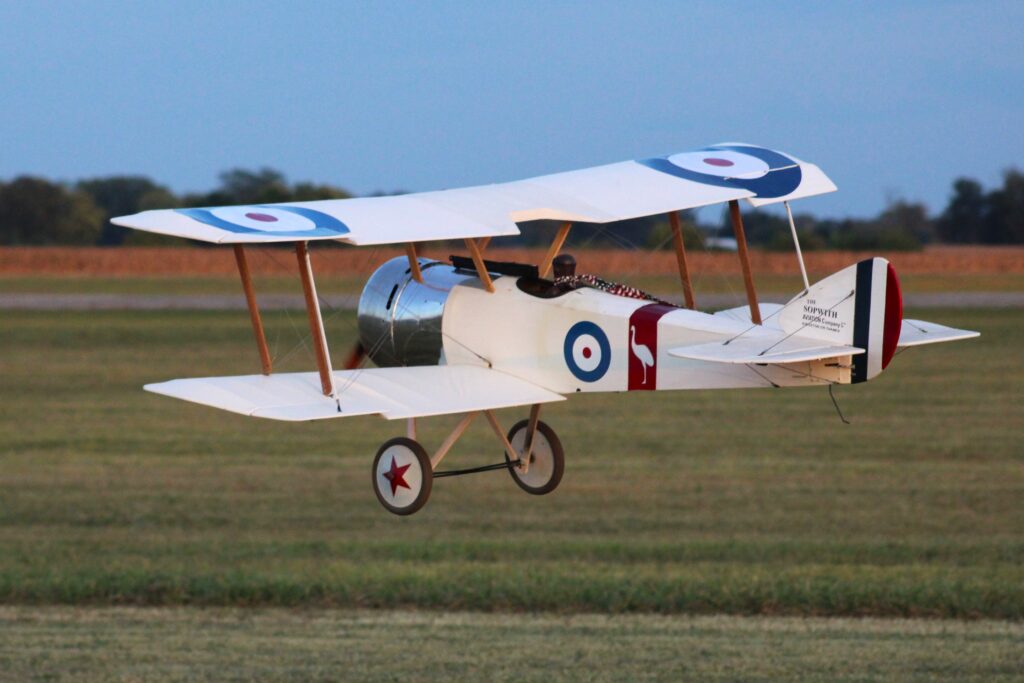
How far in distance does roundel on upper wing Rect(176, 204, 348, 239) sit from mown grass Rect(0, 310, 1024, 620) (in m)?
35.5

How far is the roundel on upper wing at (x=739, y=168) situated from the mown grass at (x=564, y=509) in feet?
107

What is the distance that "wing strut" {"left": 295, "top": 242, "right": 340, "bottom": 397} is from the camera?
1050cm

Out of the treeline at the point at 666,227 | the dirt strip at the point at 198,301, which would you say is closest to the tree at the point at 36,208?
the treeline at the point at 666,227

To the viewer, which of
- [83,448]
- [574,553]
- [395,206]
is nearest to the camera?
[395,206]

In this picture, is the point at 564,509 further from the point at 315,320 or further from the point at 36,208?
the point at 315,320

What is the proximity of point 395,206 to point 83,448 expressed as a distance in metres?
57.9

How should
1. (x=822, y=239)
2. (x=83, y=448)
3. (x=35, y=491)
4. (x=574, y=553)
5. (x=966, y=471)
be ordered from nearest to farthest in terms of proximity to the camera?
(x=822, y=239) → (x=574, y=553) → (x=35, y=491) → (x=966, y=471) → (x=83, y=448)

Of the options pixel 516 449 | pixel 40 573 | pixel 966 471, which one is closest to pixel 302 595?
pixel 40 573

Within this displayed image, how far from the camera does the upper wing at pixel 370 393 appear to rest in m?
10.4

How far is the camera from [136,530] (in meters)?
51.8

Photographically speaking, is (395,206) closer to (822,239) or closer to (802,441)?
(822,239)

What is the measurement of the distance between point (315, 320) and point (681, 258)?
122 inches

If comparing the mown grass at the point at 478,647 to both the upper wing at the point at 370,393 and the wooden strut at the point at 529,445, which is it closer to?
the wooden strut at the point at 529,445

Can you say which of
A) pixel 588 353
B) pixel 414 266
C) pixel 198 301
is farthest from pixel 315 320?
pixel 198 301
